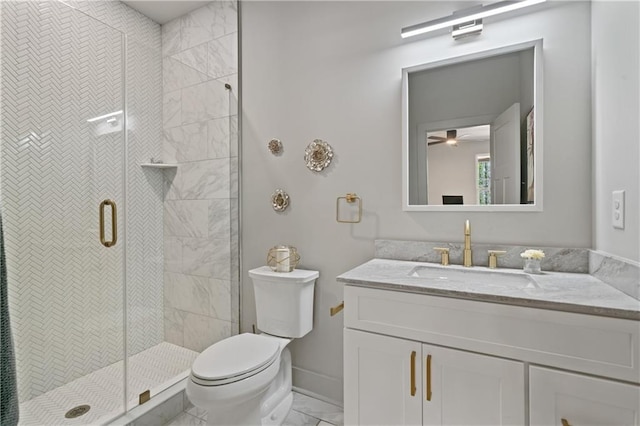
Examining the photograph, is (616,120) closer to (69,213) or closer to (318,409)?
(318,409)

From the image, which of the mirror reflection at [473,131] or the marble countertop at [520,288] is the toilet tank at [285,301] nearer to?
the marble countertop at [520,288]

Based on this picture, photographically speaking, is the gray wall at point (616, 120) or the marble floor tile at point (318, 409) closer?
the gray wall at point (616, 120)

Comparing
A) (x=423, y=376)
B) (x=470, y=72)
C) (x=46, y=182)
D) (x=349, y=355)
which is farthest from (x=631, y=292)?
(x=46, y=182)

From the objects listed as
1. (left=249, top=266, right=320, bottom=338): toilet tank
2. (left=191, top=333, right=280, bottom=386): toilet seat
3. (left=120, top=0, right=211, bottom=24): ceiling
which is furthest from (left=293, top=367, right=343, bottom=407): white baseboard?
(left=120, top=0, right=211, bottom=24): ceiling

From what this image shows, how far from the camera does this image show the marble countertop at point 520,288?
0.87 metres

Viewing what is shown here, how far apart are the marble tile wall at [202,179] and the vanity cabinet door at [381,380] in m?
1.19

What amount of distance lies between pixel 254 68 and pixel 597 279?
2.18 metres

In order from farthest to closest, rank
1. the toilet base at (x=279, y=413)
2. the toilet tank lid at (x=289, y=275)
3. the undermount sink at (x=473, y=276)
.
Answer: the toilet tank lid at (x=289, y=275) → the toilet base at (x=279, y=413) → the undermount sink at (x=473, y=276)

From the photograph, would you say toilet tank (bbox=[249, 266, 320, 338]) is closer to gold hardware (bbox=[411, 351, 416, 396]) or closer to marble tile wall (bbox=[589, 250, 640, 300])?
gold hardware (bbox=[411, 351, 416, 396])

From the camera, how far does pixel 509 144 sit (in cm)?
142

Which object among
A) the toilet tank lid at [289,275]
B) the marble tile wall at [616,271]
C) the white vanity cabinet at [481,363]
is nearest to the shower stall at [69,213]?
the toilet tank lid at [289,275]

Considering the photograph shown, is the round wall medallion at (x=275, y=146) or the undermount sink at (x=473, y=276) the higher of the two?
the round wall medallion at (x=275, y=146)

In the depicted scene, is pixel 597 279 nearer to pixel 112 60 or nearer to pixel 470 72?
pixel 470 72

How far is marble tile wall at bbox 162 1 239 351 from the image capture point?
2.16 m
